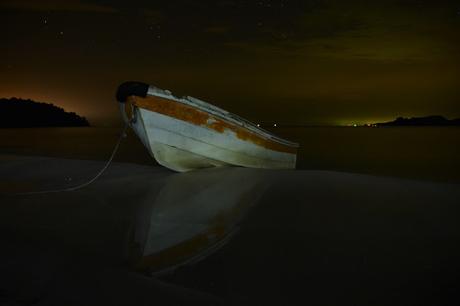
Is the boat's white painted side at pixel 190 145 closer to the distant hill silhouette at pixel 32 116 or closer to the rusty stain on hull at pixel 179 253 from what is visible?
the rusty stain on hull at pixel 179 253

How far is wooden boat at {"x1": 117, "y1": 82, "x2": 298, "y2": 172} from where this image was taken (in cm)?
657

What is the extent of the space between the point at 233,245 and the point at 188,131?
3975 mm

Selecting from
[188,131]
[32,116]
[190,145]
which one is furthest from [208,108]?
[32,116]

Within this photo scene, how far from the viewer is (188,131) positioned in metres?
6.90

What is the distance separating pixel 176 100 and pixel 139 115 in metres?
0.72

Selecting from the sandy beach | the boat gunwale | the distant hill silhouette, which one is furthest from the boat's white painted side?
the distant hill silhouette

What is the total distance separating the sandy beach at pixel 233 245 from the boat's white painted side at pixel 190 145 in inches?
47.0

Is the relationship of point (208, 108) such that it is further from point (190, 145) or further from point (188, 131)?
point (190, 145)

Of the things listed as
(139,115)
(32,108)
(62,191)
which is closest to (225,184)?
(139,115)

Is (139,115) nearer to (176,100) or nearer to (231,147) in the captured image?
(176,100)

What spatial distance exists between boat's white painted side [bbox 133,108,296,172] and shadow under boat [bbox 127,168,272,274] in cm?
47

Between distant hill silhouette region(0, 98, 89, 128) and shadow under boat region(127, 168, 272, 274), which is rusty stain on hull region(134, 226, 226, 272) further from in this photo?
distant hill silhouette region(0, 98, 89, 128)

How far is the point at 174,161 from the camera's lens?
7.37m

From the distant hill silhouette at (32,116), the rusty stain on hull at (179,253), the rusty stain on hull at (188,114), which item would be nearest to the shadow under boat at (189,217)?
the rusty stain on hull at (179,253)
